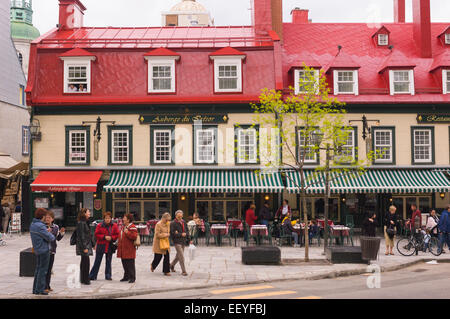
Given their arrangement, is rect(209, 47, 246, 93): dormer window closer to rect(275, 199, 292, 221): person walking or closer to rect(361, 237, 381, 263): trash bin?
rect(275, 199, 292, 221): person walking

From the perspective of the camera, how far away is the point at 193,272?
14672 millimetres

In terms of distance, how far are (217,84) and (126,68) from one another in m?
4.68

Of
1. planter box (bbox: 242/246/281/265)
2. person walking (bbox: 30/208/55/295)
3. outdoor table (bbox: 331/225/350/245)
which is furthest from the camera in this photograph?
outdoor table (bbox: 331/225/350/245)

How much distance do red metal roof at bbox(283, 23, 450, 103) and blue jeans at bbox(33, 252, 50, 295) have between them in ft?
59.0

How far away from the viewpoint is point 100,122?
994 inches

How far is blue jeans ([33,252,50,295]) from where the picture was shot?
11258 mm

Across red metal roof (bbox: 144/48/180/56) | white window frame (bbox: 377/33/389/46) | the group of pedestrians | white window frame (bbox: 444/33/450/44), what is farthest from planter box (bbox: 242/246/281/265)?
white window frame (bbox: 444/33/450/44)

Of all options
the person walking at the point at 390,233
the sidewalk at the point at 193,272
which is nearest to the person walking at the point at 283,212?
the sidewalk at the point at 193,272

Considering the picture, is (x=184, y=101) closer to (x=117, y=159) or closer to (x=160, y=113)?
(x=160, y=113)

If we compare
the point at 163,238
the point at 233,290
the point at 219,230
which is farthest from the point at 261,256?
the point at 219,230

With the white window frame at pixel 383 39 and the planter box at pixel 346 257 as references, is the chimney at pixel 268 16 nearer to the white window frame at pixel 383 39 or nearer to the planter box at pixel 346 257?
the white window frame at pixel 383 39

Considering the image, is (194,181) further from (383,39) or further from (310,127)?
(383,39)

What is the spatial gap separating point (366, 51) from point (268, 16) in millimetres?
5848

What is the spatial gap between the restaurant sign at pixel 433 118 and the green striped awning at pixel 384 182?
2.49 m
